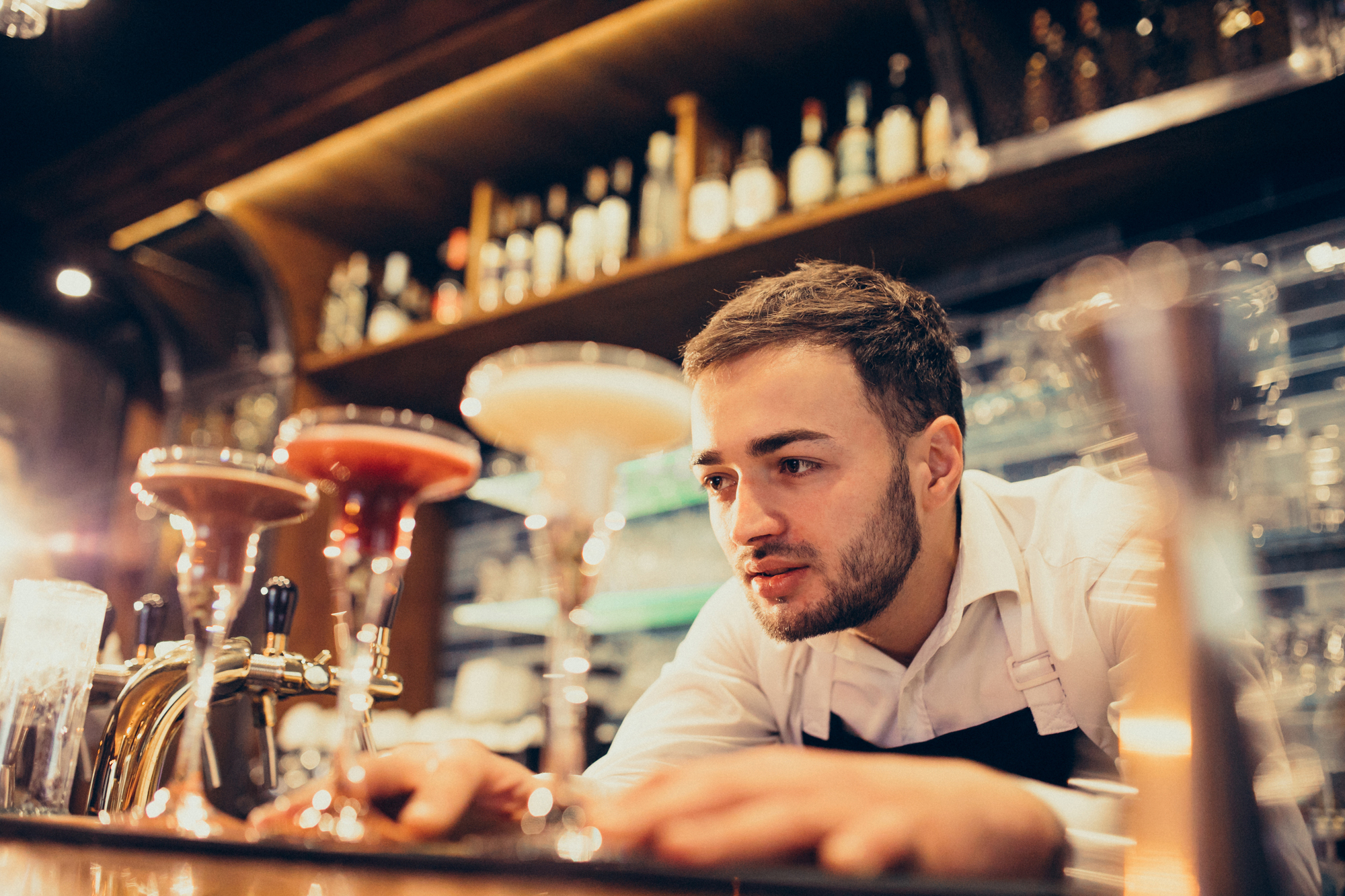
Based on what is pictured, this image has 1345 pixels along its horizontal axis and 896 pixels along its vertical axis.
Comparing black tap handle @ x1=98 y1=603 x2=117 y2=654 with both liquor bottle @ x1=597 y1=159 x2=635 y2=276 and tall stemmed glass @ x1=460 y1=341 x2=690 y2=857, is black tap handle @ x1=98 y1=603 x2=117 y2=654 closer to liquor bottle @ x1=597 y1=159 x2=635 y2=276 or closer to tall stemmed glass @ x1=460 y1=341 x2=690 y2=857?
tall stemmed glass @ x1=460 y1=341 x2=690 y2=857

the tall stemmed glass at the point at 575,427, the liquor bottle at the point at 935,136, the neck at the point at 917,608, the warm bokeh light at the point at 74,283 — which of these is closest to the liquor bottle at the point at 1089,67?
the liquor bottle at the point at 935,136

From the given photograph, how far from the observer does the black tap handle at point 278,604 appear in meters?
1.22

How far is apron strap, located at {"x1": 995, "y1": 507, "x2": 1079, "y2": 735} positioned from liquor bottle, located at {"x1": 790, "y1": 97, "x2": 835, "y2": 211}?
1.25 m

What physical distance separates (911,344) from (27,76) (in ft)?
9.69

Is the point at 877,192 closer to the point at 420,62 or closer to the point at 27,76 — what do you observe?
the point at 420,62

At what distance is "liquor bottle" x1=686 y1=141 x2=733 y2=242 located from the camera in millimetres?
2426

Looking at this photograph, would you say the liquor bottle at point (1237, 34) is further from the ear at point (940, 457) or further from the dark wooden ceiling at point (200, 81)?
the dark wooden ceiling at point (200, 81)

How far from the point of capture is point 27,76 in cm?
301

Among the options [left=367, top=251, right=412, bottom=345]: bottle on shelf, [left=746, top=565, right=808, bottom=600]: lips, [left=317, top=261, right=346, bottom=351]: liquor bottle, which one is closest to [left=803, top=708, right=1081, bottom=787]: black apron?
[left=746, top=565, right=808, bottom=600]: lips

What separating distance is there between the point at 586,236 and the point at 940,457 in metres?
1.52

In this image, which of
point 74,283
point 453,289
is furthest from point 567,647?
point 74,283

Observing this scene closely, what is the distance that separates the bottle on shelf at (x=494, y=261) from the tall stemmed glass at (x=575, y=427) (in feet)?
6.23

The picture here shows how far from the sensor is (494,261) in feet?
9.83

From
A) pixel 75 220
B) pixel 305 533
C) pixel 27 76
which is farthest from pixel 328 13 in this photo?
pixel 305 533
